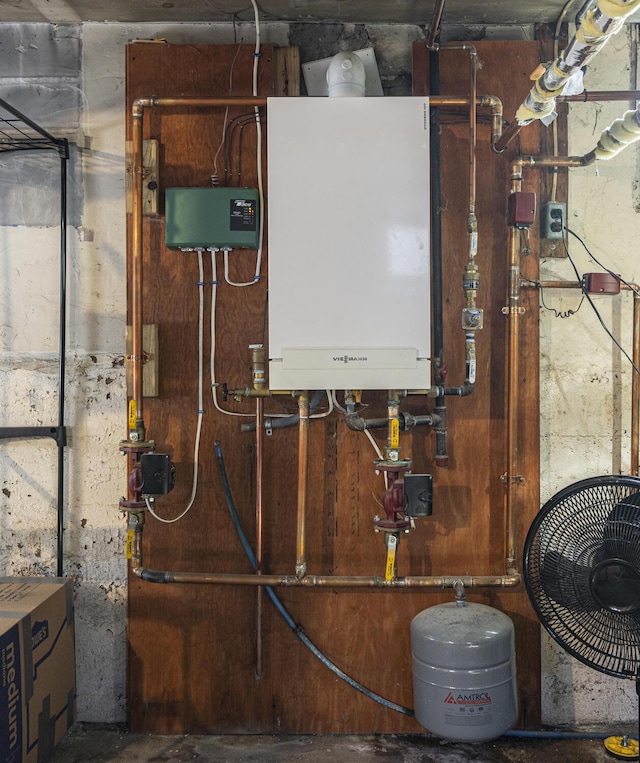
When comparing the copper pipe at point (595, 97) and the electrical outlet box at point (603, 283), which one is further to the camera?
the electrical outlet box at point (603, 283)

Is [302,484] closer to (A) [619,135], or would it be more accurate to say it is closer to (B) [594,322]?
(B) [594,322]

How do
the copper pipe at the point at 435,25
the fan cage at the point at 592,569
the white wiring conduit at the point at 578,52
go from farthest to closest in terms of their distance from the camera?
the copper pipe at the point at 435,25 < the fan cage at the point at 592,569 < the white wiring conduit at the point at 578,52

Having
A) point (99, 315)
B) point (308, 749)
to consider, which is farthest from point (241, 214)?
point (308, 749)

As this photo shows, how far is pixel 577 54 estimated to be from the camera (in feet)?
4.58

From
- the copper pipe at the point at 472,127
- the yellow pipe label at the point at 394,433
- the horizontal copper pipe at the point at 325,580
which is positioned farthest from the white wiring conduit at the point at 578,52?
the horizontal copper pipe at the point at 325,580

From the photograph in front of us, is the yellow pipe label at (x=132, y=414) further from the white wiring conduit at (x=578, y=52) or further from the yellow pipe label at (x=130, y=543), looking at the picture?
the white wiring conduit at (x=578, y=52)

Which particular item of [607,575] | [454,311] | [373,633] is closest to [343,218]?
[454,311]

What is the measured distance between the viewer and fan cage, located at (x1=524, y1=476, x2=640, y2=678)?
1.51 metres

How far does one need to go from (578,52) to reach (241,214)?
103cm

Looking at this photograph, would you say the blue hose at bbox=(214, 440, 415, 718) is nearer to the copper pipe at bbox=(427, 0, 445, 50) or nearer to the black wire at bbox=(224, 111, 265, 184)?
the black wire at bbox=(224, 111, 265, 184)

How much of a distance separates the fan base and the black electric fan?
0.37 meters

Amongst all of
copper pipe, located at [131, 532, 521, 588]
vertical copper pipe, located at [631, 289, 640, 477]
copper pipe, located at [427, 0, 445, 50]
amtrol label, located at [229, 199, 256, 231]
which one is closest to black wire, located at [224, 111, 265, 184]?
amtrol label, located at [229, 199, 256, 231]

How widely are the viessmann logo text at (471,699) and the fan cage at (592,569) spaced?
0.28 metres

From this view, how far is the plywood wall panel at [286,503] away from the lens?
201cm
